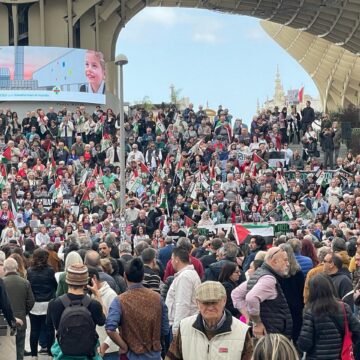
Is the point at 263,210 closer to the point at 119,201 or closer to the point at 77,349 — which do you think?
the point at 119,201

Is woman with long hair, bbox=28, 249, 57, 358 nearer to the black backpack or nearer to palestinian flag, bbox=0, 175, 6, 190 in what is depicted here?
the black backpack

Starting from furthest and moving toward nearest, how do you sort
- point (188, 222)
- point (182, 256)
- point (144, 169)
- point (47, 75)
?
point (47, 75)
point (144, 169)
point (188, 222)
point (182, 256)

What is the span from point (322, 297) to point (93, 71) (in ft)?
126

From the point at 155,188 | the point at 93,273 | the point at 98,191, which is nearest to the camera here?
the point at 93,273

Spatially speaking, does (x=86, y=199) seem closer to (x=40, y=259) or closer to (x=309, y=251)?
(x=40, y=259)

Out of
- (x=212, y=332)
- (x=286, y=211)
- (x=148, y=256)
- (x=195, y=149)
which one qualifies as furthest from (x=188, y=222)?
(x=212, y=332)

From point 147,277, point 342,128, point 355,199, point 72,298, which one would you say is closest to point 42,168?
point 355,199

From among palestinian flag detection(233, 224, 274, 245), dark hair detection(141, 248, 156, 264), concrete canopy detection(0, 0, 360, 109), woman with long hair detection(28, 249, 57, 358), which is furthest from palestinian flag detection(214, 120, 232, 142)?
dark hair detection(141, 248, 156, 264)

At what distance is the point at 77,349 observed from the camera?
33.1ft

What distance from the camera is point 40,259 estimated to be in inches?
559

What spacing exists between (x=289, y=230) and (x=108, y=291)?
1150 cm

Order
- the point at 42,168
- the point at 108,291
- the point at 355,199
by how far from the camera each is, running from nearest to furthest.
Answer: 1. the point at 108,291
2. the point at 355,199
3. the point at 42,168

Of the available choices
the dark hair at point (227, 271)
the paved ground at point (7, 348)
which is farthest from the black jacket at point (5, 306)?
the dark hair at point (227, 271)

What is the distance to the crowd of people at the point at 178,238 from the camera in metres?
10.1
